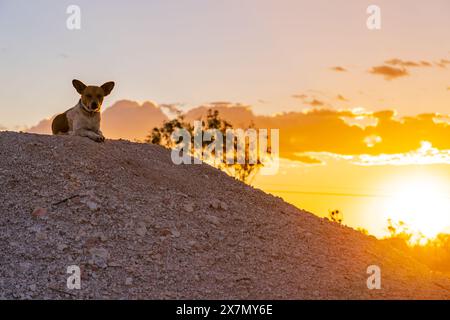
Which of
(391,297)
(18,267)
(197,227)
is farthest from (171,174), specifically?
(391,297)

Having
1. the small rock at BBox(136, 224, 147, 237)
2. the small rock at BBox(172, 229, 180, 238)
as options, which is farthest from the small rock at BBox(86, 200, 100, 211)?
the small rock at BBox(172, 229, 180, 238)

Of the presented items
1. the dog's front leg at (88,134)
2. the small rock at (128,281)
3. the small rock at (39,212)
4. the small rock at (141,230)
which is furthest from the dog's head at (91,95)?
the small rock at (128,281)

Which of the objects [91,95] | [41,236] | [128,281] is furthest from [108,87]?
[128,281]

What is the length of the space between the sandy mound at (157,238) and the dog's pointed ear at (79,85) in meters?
0.85

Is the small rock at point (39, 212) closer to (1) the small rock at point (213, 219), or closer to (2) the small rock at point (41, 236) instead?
(2) the small rock at point (41, 236)

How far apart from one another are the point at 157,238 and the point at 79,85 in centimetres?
362

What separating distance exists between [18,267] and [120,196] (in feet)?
7.29

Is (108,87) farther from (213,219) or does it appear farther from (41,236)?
(41,236)

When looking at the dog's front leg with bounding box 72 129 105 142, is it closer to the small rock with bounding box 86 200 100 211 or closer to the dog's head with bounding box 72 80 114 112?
the dog's head with bounding box 72 80 114 112

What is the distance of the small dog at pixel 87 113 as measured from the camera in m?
11.8

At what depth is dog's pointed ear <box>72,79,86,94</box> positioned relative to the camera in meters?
11.7

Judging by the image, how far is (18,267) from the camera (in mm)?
8797

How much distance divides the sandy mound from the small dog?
28 cm

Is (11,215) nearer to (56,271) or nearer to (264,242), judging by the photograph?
(56,271)
